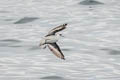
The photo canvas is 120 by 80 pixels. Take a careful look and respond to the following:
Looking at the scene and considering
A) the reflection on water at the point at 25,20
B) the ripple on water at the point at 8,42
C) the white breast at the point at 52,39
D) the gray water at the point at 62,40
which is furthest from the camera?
the reflection on water at the point at 25,20

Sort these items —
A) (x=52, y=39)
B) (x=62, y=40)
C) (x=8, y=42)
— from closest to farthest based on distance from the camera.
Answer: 1. (x=52, y=39)
2. (x=8, y=42)
3. (x=62, y=40)

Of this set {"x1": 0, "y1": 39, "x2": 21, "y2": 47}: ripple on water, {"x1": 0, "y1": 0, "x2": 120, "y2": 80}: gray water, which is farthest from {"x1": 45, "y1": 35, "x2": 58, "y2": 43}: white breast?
{"x1": 0, "y1": 39, "x2": 21, "y2": 47}: ripple on water

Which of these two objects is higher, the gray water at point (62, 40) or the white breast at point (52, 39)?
the white breast at point (52, 39)

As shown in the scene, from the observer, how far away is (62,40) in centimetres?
2234

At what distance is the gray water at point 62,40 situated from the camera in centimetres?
1820

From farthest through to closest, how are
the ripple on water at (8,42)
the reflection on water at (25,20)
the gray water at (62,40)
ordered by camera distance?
1. the reflection on water at (25,20)
2. the ripple on water at (8,42)
3. the gray water at (62,40)

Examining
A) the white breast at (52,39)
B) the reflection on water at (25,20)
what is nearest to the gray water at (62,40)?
the reflection on water at (25,20)

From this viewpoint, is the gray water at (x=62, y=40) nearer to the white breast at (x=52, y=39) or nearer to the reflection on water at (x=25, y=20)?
the reflection on water at (x=25, y=20)

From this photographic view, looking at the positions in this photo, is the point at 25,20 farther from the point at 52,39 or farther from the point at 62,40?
the point at 52,39

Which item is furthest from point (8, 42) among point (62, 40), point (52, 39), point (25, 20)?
point (52, 39)

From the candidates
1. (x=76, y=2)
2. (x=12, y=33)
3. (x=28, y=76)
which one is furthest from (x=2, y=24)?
(x=28, y=76)

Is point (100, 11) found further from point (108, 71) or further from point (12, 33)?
point (108, 71)

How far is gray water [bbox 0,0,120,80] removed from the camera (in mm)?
18203

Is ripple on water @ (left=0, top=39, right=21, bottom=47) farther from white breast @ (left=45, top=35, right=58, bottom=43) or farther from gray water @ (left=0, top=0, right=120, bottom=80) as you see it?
white breast @ (left=45, top=35, right=58, bottom=43)
